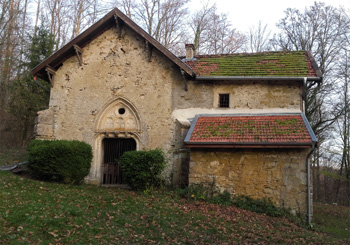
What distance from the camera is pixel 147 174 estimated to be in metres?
10.5

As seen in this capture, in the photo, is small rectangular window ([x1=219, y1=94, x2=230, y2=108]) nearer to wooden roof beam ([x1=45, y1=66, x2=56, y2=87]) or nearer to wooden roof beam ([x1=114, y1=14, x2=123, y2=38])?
wooden roof beam ([x1=114, y1=14, x2=123, y2=38])

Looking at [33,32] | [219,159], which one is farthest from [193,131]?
[33,32]

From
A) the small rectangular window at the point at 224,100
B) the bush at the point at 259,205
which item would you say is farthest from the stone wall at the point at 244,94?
the bush at the point at 259,205

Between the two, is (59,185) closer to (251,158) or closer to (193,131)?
(193,131)

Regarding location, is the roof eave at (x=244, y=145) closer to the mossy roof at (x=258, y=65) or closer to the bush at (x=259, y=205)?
the bush at (x=259, y=205)

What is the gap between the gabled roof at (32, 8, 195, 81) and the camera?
11.7 m

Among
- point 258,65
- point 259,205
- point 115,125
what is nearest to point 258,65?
point 258,65

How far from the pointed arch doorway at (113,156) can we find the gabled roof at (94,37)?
390 centimetres

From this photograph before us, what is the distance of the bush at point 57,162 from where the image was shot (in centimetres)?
1051

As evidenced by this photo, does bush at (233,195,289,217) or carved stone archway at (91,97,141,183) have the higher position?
carved stone archway at (91,97,141,183)

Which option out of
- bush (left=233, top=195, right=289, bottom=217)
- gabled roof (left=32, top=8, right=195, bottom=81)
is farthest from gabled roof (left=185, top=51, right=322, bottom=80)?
bush (left=233, top=195, right=289, bottom=217)

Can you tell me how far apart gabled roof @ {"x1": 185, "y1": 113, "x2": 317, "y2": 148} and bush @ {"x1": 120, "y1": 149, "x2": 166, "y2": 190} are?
1.32 meters

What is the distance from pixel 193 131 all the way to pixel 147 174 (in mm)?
2218

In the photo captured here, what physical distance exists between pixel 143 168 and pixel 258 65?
20.5 feet
